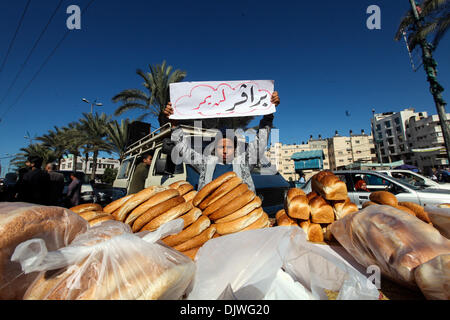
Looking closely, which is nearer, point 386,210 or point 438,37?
point 386,210

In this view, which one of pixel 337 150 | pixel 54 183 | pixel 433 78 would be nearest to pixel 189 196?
pixel 54 183

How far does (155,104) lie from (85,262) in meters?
18.7

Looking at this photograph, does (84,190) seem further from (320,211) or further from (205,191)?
(320,211)

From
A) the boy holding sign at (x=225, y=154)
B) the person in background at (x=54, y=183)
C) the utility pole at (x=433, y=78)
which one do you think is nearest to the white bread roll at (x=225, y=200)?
the boy holding sign at (x=225, y=154)

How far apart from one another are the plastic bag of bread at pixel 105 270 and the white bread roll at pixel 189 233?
323 millimetres

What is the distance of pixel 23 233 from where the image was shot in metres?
0.71

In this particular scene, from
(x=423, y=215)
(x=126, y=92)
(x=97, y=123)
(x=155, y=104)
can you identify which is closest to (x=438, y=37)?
(x=423, y=215)

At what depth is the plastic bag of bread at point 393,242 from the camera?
34.9 inches

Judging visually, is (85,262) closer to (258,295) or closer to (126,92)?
(258,295)

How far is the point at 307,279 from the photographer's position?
1008 mm

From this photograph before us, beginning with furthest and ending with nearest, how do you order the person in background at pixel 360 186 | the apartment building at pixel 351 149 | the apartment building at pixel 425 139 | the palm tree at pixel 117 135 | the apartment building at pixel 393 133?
the apartment building at pixel 351 149
the apartment building at pixel 393 133
the apartment building at pixel 425 139
the palm tree at pixel 117 135
the person in background at pixel 360 186

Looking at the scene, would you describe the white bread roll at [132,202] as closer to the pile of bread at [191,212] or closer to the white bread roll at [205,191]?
the pile of bread at [191,212]

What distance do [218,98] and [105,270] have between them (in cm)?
287

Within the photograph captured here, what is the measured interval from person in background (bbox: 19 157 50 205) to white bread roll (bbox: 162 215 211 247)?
603 centimetres
